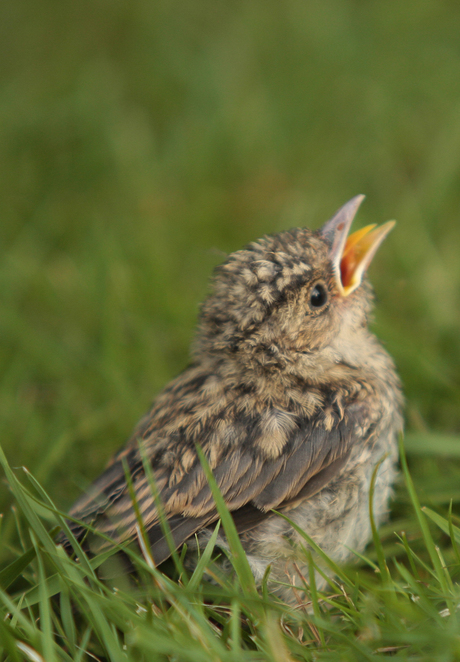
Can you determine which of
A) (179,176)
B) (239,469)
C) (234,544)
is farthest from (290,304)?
(179,176)

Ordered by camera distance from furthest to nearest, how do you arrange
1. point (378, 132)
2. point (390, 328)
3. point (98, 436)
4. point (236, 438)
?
point (378, 132)
point (390, 328)
point (98, 436)
point (236, 438)

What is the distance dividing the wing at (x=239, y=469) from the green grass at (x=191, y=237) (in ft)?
0.55

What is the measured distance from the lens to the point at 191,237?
439 centimetres

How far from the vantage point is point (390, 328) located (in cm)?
328

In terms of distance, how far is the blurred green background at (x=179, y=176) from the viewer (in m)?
3.26

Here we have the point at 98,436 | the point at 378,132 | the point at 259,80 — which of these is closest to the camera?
the point at 98,436

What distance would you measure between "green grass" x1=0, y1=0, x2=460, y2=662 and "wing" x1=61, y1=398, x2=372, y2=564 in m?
0.17

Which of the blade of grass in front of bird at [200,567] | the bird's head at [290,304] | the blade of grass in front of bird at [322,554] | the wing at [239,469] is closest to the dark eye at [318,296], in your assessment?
the bird's head at [290,304]

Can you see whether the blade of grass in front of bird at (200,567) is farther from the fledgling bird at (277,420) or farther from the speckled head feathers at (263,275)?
the speckled head feathers at (263,275)

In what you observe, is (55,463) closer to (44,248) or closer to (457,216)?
(44,248)

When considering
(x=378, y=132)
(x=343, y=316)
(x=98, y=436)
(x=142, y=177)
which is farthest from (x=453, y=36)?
(x=98, y=436)

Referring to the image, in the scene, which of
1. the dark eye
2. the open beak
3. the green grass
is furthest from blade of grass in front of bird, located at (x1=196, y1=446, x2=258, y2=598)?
the open beak

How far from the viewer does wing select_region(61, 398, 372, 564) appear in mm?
2023

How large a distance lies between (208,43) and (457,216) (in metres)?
3.15
